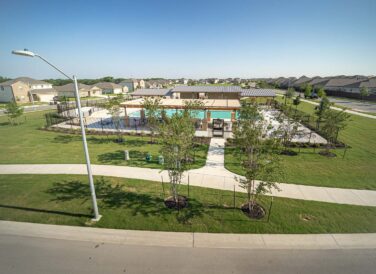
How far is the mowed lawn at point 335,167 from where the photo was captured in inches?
459

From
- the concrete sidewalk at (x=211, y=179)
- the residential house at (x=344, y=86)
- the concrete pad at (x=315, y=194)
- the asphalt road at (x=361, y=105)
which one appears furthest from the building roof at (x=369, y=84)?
the concrete pad at (x=315, y=194)

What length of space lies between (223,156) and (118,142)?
11.0 metres

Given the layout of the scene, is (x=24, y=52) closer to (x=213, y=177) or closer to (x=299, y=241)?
(x=213, y=177)

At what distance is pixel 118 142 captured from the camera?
19.7m

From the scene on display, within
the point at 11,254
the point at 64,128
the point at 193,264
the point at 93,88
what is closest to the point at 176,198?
the point at 193,264

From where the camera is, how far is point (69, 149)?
17672mm

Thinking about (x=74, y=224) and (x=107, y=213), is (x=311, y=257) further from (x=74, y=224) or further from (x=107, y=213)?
(x=74, y=224)

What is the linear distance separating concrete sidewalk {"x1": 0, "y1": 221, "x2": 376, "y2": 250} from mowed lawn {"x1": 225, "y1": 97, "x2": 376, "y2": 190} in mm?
3789

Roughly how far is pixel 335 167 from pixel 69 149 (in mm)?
22132

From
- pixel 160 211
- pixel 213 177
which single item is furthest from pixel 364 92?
pixel 160 211

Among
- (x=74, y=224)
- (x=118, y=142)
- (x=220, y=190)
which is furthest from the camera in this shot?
(x=118, y=142)

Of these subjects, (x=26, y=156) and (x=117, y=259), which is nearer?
(x=117, y=259)

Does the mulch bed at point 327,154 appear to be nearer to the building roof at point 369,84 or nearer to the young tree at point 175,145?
the young tree at point 175,145

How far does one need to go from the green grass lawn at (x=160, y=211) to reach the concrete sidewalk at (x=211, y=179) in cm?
60
